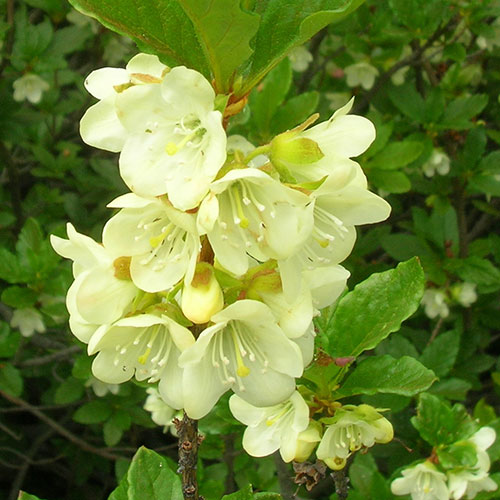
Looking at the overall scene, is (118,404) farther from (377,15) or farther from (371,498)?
(377,15)

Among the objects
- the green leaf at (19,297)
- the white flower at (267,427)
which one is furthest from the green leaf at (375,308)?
the green leaf at (19,297)

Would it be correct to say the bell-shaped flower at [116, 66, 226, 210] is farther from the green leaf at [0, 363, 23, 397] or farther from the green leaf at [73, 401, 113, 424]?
the green leaf at [73, 401, 113, 424]

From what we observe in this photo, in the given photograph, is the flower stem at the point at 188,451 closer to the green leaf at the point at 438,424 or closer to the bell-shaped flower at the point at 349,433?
the bell-shaped flower at the point at 349,433

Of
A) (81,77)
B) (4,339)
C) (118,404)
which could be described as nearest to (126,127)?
(4,339)

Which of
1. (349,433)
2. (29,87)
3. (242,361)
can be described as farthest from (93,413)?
(242,361)

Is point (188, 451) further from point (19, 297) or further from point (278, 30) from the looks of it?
point (19, 297)

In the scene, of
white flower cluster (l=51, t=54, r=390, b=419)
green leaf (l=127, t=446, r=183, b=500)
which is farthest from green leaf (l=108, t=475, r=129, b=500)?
white flower cluster (l=51, t=54, r=390, b=419)
